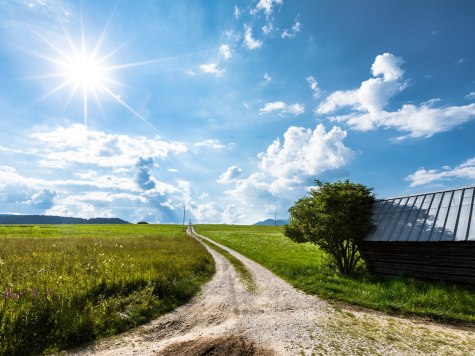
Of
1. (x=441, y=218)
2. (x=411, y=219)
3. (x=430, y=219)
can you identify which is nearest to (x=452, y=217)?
(x=441, y=218)

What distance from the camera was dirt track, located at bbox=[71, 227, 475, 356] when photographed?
25.2ft

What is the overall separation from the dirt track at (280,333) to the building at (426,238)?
204 inches

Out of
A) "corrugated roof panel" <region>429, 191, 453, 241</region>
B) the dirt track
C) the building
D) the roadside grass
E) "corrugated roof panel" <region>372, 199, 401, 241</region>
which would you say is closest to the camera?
the dirt track

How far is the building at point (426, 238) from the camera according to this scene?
1333 cm

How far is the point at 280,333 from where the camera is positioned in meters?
8.79

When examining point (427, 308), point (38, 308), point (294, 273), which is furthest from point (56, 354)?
point (294, 273)

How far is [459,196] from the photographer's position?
15.1 meters

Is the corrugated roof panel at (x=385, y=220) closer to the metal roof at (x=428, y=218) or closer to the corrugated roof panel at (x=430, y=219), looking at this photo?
the metal roof at (x=428, y=218)

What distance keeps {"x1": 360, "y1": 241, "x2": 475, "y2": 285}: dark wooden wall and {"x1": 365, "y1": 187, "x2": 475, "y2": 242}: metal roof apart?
15.7 inches

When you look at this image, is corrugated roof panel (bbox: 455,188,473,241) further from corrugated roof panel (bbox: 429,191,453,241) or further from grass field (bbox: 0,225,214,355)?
grass field (bbox: 0,225,214,355)

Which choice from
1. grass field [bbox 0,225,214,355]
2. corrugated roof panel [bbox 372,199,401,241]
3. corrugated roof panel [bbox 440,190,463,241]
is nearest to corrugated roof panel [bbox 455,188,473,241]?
corrugated roof panel [bbox 440,190,463,241]

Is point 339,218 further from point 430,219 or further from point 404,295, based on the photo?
point 404,295

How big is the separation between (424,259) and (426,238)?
1.37 metres

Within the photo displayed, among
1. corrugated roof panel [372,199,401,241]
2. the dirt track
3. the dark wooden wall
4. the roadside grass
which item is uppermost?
corrugated roof panel [372,199,401,241]
